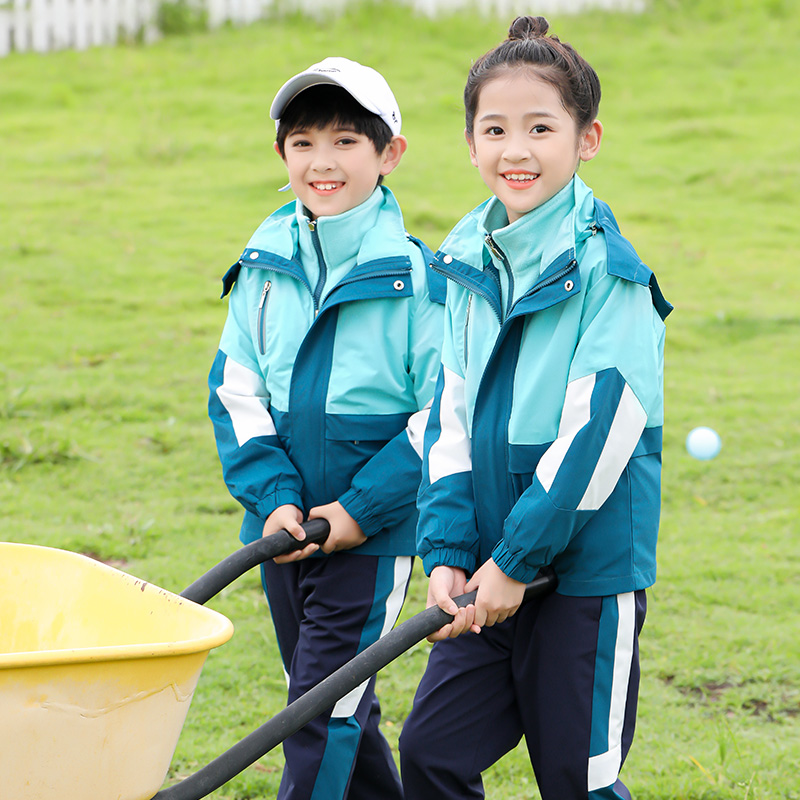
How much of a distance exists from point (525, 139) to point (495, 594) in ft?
2.78

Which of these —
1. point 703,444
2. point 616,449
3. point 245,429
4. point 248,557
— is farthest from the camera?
point 703,444

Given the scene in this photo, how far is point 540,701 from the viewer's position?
215cm

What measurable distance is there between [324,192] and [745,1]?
12.1 meters

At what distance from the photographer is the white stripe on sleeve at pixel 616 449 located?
2.01 m

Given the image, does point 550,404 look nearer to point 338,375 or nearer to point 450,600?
point 450,600

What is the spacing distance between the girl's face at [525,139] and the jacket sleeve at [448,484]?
12.1 inches

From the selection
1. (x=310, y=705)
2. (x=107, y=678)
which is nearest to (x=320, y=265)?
(x=310, y=705)

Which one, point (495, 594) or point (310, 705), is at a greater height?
point (495, 594)

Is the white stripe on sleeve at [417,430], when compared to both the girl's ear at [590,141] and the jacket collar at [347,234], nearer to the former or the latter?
the jacket collar at [347,234]

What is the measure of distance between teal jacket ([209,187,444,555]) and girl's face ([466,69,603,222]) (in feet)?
1.48

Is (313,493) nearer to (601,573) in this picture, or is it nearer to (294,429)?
(294,429)

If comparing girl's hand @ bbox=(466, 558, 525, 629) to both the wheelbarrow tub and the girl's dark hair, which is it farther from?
the girl's dark hair

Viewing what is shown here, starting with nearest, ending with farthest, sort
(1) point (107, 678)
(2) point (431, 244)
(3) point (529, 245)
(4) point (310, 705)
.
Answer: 1. (1) point (107, 678)
2. (4) point (310, 705)
3. (3) point (529, 245)
4. (2) point (431, 244)

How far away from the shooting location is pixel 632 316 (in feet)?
6.70
